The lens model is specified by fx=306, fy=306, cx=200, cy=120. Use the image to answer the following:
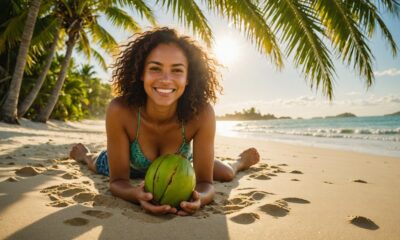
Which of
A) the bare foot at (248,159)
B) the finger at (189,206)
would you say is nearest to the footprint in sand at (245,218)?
the finger at (189,206)

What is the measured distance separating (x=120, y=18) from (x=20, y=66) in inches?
148

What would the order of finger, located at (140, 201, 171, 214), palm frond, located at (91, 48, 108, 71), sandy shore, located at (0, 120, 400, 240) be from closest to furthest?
1. sandy shore, located at (0, 120, 400, 240)
2. finger, located at (140, 201, 171, 214)
3. palm frond, located at (91, 48, 108, 71)

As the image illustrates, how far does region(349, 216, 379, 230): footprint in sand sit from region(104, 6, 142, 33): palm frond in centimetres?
994

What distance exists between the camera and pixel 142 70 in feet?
7.93

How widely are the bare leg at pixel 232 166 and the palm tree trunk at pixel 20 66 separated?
22.6 ft

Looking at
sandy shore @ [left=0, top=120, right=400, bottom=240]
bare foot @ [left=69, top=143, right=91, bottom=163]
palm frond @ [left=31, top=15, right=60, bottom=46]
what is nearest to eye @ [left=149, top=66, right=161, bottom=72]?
sandy shore @ [left=0, top=120, right=400, bottom=240]

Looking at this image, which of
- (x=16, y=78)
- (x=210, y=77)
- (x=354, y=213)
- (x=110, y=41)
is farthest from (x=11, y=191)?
(x=110, y=41)

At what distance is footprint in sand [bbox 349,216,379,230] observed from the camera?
168cm

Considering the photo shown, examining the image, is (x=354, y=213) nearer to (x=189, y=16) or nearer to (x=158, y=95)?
(x=158, y=95)

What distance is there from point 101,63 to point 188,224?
48.1 ft

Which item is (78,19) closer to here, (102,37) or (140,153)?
(102,37)

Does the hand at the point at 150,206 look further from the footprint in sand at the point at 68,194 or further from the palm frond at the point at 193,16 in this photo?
the palm frond at the point at 193,16

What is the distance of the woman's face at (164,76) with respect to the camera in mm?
2080

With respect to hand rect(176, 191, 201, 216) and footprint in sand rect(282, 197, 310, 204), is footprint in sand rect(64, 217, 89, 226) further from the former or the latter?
footprint in sand rect(282, 197, 310, 204)
